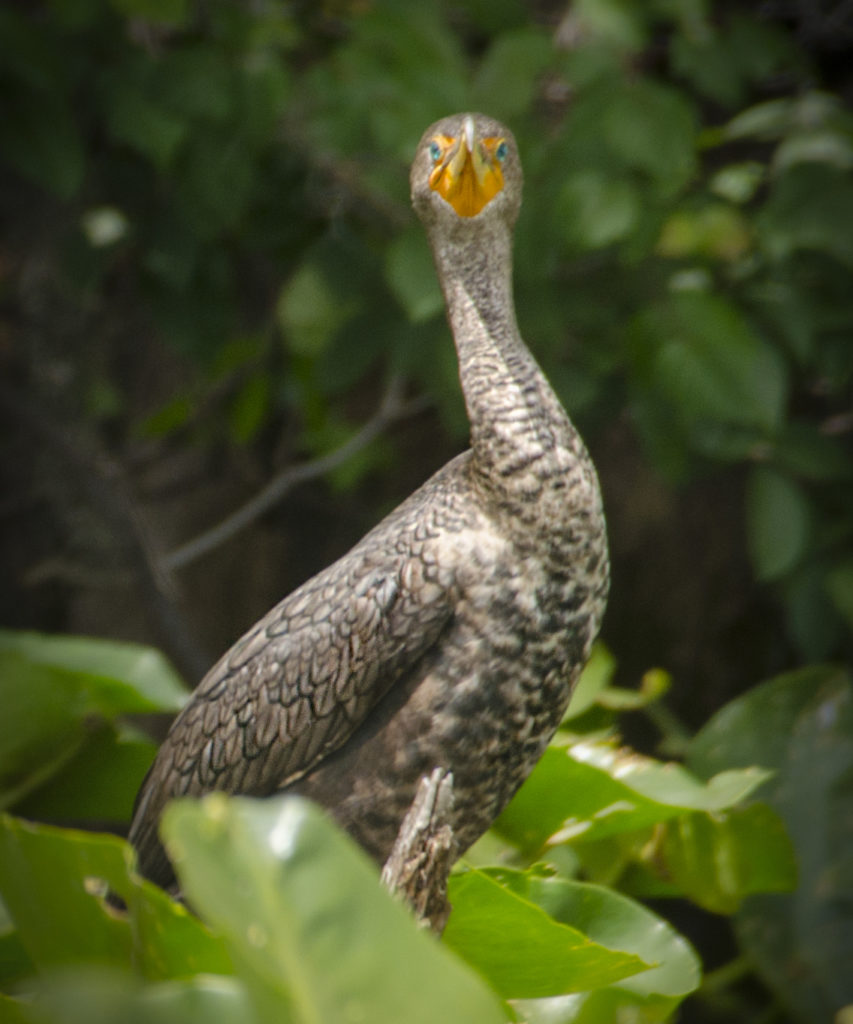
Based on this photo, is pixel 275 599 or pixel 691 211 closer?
pixel 691 211

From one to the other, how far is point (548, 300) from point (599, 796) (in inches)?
29.7

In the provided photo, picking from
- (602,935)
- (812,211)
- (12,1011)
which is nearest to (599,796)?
(602,935)

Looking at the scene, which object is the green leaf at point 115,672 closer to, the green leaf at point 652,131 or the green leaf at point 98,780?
the green leaf at point 98,780

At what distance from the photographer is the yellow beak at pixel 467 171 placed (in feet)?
2.87

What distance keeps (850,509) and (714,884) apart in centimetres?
71

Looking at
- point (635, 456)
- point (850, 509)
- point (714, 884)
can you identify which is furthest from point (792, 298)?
point (714, 884)

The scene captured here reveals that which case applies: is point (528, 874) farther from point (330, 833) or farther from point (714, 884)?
point (330, 833)

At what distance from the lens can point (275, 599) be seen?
2.50 metres

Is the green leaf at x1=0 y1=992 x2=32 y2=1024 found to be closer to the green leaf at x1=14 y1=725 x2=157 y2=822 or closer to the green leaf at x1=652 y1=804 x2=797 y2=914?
the green leaf at x1=14 y1=725 x2=157 y2=822

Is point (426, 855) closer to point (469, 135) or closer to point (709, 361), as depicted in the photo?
point (469, 135)

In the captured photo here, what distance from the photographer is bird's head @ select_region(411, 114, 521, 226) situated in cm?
88

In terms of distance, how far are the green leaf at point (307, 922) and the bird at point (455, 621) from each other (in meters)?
0.30

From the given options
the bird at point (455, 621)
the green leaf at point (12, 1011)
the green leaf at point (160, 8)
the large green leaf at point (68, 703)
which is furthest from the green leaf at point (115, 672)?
the green leaf at point (160, 8)

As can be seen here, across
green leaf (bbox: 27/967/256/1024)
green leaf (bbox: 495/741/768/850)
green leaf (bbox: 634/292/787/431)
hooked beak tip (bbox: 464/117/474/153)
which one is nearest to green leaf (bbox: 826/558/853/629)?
green leaf (bbox: 634/292/787/431)
